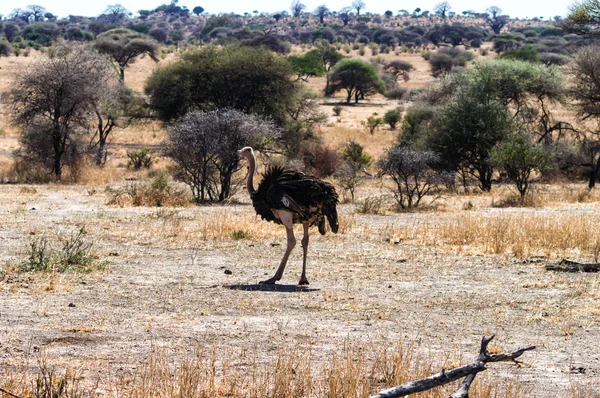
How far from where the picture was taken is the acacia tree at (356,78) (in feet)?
208

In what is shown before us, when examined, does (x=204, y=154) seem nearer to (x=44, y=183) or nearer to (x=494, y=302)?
(x=44, y=183)

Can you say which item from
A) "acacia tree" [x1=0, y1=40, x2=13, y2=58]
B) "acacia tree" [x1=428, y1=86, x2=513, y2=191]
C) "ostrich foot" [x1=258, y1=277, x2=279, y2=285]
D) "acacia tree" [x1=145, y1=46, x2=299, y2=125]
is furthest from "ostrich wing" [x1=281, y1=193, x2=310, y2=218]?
"acacia tree" [x1=0, y1=40, x2=13, y2=58]

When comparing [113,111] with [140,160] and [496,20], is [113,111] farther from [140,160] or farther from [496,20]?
[496,20]

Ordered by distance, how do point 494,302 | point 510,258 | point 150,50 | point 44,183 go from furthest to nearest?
point 150,50
point 44,183
point 510,258
point 494,302

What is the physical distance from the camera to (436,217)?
19844mm

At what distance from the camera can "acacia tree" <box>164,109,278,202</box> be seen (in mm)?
23562

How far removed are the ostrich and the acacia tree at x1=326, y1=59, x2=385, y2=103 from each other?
52.8 metres

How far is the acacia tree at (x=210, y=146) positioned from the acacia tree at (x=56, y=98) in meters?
6.07

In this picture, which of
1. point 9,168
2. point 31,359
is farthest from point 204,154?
point 31,359

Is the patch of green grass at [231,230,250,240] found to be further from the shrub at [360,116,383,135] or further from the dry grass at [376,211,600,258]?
the shrub at [360,116,383,135]

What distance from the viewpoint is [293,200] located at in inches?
424

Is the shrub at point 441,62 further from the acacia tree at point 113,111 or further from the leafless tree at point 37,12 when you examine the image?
the leafless tree at point 37,12

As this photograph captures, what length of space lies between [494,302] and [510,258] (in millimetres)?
3463

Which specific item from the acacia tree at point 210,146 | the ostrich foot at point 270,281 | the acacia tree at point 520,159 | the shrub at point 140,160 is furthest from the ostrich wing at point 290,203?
the shrub at point 140,160
